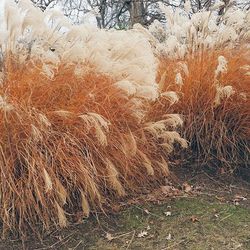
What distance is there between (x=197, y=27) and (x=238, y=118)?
1.15 m

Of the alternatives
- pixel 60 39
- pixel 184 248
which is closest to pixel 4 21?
pixel 60 39

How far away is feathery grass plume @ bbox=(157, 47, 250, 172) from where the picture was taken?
14.9 feet

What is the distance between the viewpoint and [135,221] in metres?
3.64

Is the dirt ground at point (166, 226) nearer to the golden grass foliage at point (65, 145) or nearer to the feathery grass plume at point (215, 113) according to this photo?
the golden grass foliage at point (65, 145)

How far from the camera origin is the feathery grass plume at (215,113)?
14.9ft

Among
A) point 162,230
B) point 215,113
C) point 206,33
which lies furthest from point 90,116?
point 206,33

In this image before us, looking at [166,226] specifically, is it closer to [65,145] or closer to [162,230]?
[162,230]

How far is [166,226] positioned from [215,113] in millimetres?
1447

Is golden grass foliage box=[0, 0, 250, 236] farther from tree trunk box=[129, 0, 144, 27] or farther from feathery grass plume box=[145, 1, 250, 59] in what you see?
tree trunk box=[129, 0, 144, 27]

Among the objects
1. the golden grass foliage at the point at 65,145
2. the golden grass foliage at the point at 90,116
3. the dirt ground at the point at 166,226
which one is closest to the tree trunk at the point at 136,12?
the golden grass foliage at the point at 90,116

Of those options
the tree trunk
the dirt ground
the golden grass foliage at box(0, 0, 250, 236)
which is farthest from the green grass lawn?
the tree trunk

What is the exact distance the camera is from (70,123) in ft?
11.9

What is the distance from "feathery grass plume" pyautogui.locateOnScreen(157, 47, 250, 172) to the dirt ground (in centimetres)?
54

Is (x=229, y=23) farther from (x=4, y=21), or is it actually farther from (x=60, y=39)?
(x=4, y=21)
